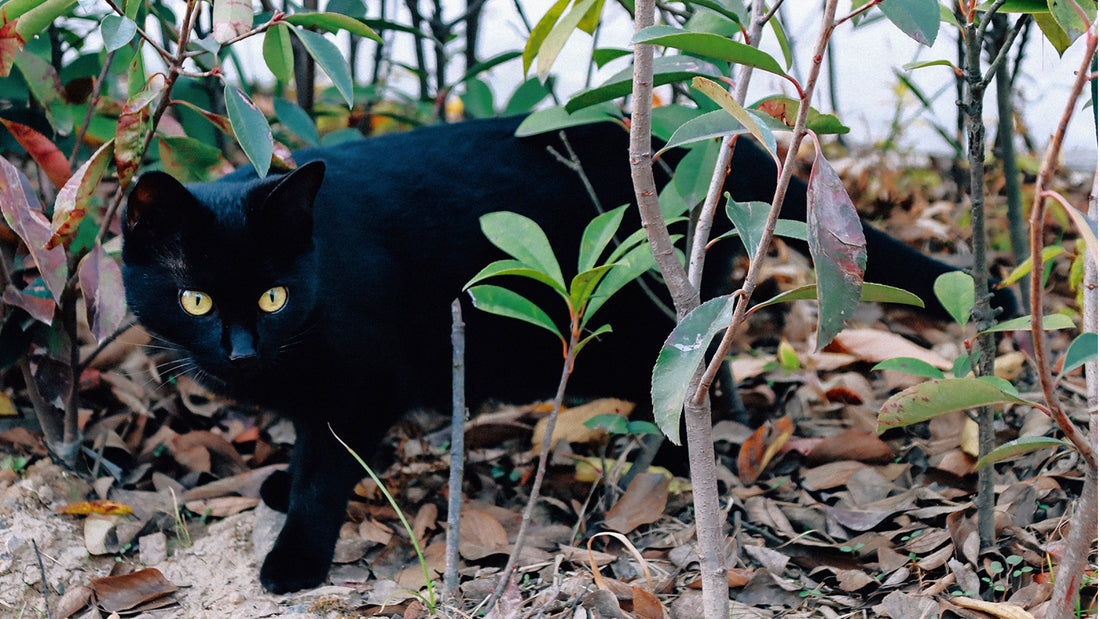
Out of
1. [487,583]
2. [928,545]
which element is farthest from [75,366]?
[928,545]

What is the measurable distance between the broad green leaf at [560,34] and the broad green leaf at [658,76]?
0.33 ft

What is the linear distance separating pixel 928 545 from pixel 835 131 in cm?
74

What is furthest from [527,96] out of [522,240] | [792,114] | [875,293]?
[875,293]

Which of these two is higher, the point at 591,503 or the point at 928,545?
the point at 928,545

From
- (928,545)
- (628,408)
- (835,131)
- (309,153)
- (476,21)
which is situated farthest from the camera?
(476,21)

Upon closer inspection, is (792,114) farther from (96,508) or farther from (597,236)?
(96,508)

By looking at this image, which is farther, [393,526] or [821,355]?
[821,355]

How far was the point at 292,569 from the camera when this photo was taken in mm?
1448

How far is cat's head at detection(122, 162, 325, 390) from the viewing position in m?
1.43

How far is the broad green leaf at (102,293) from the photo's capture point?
4.35ft

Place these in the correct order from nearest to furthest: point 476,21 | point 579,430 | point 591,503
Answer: point 591,503
point 579,430
point 476,21

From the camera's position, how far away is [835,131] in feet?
2.97

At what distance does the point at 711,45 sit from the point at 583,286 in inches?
15.0

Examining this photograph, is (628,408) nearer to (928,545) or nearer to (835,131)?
(928,545)
